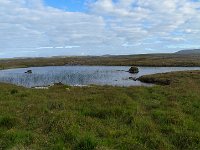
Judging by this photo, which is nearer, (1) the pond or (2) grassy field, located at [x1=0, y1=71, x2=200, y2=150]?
(2) grassy field, located at [x1=0, y1=71, x2=200, y2=150]

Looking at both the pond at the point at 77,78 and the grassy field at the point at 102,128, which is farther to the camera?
the pond at the point at 77,78

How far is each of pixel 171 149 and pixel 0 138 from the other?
6209mm

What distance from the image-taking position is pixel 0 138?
11.3 meters

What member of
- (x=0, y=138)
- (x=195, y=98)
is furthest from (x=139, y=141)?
(x=195, y=98)

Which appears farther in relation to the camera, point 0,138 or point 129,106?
point 129,106

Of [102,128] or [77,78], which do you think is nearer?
[102,128]

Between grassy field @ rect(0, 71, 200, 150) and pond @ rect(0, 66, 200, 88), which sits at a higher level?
grassy field @ rect(0, 71, 200, 150)

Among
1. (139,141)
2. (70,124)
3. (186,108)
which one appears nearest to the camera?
(139,141)

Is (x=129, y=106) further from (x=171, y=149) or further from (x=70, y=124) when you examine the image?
(x=171, y=149)

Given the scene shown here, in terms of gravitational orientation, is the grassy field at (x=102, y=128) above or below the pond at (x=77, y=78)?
above

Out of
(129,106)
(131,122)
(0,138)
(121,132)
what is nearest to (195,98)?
(129,106)

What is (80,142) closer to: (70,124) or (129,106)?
(70,124)

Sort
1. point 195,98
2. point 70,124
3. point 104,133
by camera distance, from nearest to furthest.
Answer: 1. point 104,133
2. point 70,124
3. point 195,98

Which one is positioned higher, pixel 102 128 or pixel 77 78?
pixel 102 128
